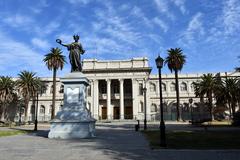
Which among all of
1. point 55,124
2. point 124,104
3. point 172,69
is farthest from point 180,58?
point 55,124

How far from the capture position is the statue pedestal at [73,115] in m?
17.8

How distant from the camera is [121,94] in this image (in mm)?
63438

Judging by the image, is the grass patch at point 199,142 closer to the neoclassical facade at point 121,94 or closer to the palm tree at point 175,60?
the palm tree at point 175,60

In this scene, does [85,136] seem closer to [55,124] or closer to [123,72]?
[55,124]

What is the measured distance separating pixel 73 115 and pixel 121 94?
45592 mm

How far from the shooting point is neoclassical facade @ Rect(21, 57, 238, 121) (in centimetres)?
6334

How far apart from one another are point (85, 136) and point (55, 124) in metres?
2.13

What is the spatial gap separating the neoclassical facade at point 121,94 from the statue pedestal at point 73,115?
4379 centimetres

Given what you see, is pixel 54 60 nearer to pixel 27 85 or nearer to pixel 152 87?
pixel 27 85

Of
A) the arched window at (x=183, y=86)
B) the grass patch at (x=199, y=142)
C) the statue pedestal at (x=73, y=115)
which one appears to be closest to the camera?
the grass patch at (x=199, y=142)

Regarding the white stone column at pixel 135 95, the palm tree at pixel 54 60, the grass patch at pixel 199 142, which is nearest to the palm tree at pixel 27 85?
the palm tree at pixel 54 60

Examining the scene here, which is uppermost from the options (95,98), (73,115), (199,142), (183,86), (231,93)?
(183,86)

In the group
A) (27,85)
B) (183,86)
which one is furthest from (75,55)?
(183,86)

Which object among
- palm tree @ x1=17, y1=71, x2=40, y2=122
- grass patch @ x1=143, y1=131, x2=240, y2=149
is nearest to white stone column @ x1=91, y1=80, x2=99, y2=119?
palm tree @ x1=17, y1=71, x2=40, y2=122
